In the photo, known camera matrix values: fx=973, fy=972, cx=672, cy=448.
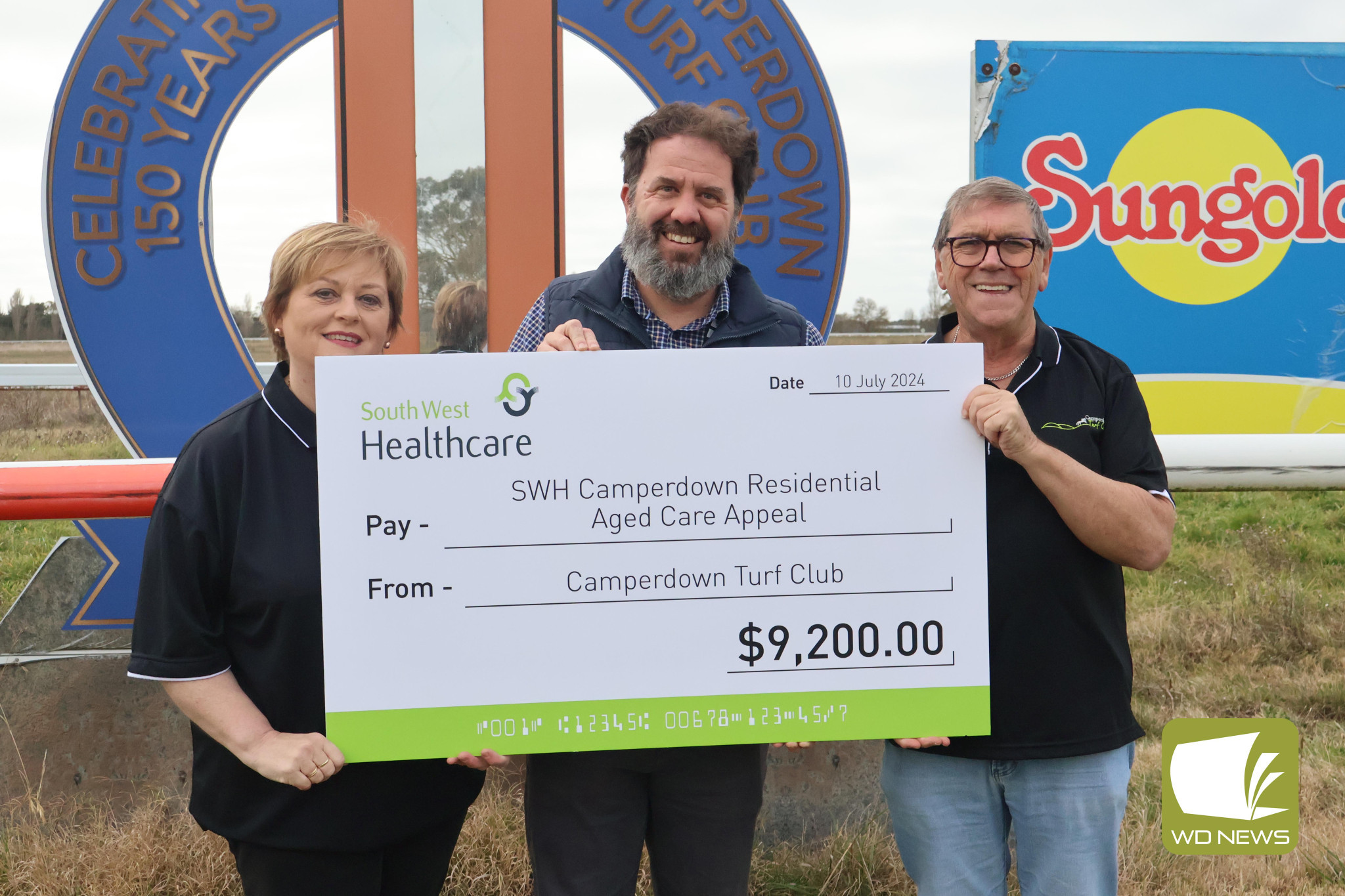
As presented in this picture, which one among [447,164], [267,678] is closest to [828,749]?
[267,678]

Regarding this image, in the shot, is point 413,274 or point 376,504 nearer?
point 376,504

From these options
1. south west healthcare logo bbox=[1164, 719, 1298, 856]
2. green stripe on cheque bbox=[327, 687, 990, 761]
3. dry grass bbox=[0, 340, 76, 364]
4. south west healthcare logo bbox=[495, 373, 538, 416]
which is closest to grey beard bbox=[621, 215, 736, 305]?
south west healthcare logo bbox=[495, 373, 538, 416]

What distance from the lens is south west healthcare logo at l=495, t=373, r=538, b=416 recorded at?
186cm

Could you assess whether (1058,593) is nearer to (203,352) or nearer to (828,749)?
(828,749)

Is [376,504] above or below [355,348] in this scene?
below

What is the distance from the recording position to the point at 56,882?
2957 mm

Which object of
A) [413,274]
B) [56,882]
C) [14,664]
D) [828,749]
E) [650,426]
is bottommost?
[56,882]

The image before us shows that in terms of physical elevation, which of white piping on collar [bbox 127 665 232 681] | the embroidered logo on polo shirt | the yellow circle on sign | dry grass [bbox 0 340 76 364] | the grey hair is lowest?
white piping on collar [bbox 127 665 232 681]

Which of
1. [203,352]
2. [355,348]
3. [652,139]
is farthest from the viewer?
[203,352]

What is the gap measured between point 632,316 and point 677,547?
52 centimetres

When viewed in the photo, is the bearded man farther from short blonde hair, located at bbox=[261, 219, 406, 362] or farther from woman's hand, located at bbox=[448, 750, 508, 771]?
short blonde hair, located at bbox=[261, 219, 406, 362]

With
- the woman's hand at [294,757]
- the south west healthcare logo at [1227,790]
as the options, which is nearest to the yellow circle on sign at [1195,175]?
the south west healthcare logo at [1227,790]

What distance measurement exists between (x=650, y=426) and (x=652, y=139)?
0.66 m

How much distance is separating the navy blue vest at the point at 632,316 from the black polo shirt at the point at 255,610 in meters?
0.59
